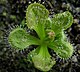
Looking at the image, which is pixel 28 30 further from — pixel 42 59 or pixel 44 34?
pixel 42 59

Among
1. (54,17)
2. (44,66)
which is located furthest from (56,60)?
(54,17)

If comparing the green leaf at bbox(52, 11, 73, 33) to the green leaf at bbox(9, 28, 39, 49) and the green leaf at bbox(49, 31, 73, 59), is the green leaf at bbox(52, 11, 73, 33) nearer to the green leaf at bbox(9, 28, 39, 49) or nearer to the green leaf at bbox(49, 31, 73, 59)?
the green leaf at bbox(49, 31, 73, 59)

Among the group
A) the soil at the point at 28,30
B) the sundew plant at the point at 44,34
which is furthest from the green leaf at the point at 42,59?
the soil at the point at 28,30

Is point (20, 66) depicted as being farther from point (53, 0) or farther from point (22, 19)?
point (53, 0)

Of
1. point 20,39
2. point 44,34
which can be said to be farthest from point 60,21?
point 20,39

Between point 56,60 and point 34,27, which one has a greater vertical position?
point 34,27

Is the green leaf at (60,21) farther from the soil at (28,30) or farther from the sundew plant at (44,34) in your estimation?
the soil at (28,30)
